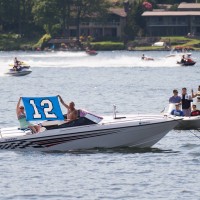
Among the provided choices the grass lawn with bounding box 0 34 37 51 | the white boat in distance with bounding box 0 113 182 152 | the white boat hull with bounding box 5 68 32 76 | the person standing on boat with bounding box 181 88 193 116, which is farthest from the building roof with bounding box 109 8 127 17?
the white boat in distance with bounding box 0 113 182 152

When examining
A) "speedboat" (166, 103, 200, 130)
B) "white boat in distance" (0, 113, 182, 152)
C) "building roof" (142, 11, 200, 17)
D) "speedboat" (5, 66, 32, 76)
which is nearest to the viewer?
"white boat in distance" (0, 113, 182, 152)

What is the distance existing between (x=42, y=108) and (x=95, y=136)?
2076 millimetres

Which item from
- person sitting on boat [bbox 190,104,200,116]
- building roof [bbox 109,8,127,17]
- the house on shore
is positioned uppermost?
person sitting on boat [bbox 190,104,200,116]

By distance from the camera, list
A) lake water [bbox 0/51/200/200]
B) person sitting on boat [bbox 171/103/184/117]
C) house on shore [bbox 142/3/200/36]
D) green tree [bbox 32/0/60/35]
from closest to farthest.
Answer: lake water [bbox 0/51/200/200] → person sitting on boat [bbox 171/103/184/117] → green tree [bbox 32/0/60/35] → house on shore [bbox 142/3/200/36]

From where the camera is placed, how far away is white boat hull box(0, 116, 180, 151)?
36.7 metres

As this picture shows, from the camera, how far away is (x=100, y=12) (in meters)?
191

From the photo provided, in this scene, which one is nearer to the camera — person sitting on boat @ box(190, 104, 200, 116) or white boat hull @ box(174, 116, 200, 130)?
white boat hull @ box(174, 116, 200, 130)

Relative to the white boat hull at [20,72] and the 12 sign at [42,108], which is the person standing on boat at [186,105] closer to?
the 12 sign at [42,108]

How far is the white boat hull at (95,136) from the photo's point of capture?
120 ft

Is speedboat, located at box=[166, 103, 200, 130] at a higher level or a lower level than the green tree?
higher

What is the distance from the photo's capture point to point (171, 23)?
622ft

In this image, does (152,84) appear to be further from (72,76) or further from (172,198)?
(172,198)

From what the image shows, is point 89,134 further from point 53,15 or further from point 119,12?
point 119,12

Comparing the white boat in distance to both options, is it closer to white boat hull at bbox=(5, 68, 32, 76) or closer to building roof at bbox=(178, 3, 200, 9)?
white boat hull at bbox=(5, 68, 32, 76)
